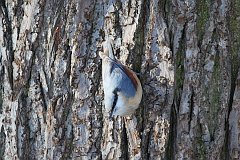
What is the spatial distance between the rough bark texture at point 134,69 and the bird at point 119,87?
2.6 inches

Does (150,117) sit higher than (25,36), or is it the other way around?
(25,36)

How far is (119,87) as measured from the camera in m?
1.55

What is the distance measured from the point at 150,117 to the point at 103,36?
32 cm

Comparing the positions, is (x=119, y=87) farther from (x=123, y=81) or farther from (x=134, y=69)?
(x=134, y=69)

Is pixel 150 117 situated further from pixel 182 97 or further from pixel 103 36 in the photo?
pixel 103 36

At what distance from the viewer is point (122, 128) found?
5.53 feet

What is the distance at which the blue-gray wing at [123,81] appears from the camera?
1.54 m

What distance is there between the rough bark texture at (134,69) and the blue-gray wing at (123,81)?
0.09 meters

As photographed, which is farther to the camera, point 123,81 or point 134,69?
point 134,69

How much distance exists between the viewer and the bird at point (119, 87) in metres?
1.55

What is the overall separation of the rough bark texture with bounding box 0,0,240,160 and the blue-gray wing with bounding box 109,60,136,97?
0.30 feet

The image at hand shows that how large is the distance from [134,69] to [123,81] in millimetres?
117

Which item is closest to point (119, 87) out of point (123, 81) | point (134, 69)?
point (123, 81)

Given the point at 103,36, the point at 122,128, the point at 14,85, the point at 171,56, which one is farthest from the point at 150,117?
the point at 14,85
